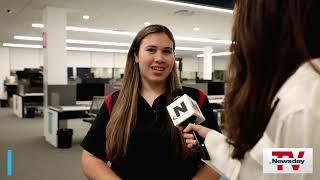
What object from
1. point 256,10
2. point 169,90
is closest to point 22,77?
point 169,90

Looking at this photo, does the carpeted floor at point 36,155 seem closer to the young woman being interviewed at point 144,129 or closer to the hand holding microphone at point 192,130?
the young woman being interviewed at point 144,129

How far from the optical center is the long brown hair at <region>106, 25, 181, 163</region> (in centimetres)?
124

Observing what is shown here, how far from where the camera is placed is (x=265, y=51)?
2.05 feet

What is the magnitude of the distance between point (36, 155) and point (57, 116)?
2.66 ft

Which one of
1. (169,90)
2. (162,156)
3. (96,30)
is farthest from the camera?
(96,30)

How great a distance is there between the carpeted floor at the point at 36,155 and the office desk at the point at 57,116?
175mm

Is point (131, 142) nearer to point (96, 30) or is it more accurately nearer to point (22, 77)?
point (96, 30)

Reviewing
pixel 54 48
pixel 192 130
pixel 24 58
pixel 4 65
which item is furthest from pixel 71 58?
pixel 192 130

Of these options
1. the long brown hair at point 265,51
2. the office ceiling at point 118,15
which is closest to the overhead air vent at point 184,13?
the office ceiling at point 118,15

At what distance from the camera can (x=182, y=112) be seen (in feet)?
3.68

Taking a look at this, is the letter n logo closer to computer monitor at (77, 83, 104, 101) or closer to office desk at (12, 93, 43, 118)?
computer monitor at (77, 83, 104, 101)

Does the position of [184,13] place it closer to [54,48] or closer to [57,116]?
[54,48]

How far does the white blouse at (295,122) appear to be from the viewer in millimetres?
531

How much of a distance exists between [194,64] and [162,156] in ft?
64.3
